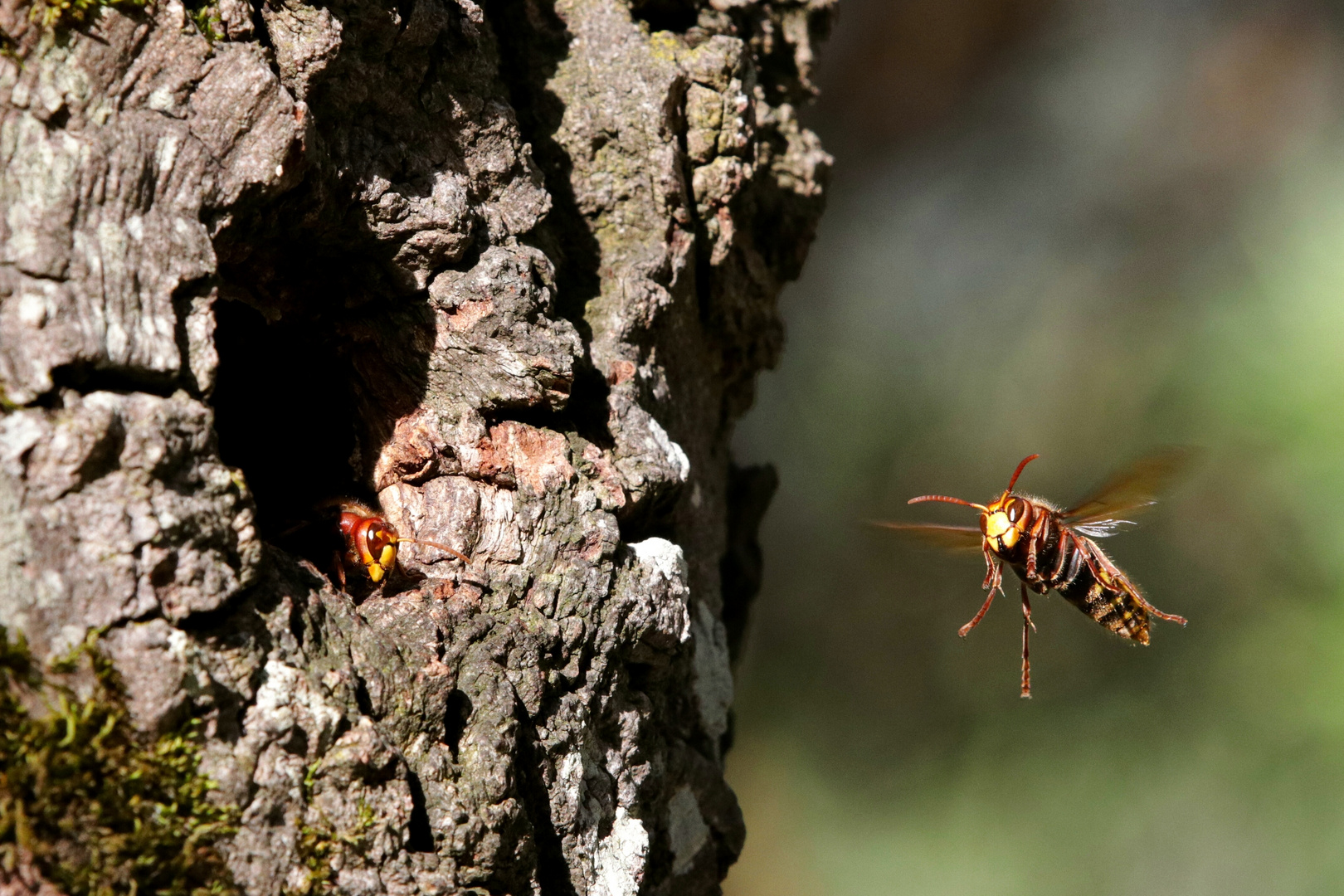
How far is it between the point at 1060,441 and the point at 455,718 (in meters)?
4.37

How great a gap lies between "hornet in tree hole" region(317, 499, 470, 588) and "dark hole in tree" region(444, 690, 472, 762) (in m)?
0.27

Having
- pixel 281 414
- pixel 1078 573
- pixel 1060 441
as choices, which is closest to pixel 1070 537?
pixel 1078 573

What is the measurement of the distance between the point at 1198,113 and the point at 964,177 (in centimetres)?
135

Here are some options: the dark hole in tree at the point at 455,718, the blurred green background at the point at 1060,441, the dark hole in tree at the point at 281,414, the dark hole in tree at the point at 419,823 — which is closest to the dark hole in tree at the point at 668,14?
the dark hole in tree at the point at 281,414

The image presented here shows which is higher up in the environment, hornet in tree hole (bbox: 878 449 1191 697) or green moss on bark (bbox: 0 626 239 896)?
hornet in tree hole (bbox: 878 449 1191 697)

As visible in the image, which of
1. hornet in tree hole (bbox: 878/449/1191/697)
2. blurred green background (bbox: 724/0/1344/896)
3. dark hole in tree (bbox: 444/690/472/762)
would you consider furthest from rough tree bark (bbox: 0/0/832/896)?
blurred green background (bbox: 724/0/1344/896)

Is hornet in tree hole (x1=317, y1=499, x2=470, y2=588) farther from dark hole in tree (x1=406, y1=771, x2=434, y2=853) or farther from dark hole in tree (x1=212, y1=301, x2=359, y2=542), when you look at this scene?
dark hole in tree (x1=406, y1=771, x2=434, y2=853)

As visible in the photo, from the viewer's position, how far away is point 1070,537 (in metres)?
2.29

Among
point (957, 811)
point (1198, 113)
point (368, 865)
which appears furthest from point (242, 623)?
point (1198, 113)

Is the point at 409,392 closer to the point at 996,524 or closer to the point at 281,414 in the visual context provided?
the point at 281,414

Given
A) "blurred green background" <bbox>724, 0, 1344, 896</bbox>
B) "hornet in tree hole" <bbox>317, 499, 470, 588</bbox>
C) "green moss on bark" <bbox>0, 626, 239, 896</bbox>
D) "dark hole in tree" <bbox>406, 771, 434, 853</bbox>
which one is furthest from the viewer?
"blurred green background" <bbox>724, 0, 1344, 896</bbox>

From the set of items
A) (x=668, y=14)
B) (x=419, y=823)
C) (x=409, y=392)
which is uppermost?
(x=668, y=14)

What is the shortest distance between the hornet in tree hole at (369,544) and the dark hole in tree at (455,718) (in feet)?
0.87

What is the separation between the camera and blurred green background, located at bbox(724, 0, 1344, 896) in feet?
14.4
